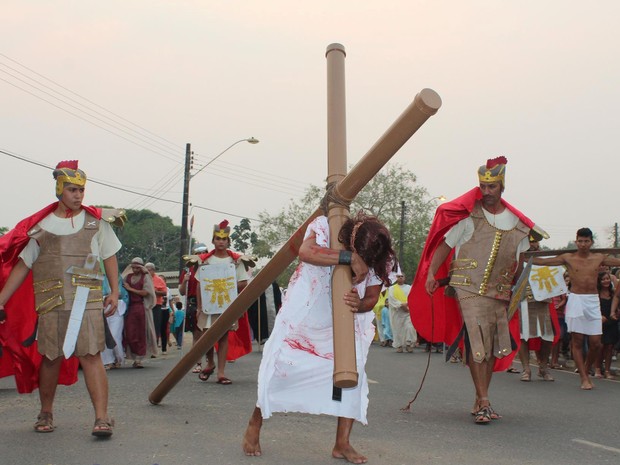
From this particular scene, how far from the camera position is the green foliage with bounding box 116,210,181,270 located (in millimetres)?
87938

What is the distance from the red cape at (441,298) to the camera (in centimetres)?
749

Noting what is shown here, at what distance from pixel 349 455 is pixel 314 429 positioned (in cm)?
132

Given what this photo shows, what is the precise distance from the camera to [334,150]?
4.37m

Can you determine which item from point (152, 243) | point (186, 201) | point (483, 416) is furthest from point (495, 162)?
point (152, 243)

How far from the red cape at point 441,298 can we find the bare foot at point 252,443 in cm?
275

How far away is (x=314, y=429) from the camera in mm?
6449

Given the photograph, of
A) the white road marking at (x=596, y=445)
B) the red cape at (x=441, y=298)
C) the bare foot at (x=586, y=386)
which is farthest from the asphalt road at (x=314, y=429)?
the red cape at (x=441, y=298)

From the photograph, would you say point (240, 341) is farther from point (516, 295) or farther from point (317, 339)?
point (317, 339)

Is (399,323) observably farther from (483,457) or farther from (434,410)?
(483,457)

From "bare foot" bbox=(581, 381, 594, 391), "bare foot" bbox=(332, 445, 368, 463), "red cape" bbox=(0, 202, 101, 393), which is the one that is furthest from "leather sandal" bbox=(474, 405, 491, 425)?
"bare foot" bbox=(581, 381, 594, 391)

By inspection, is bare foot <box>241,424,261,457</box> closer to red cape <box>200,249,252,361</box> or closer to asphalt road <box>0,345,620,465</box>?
asphalt road <box>0,345,620,465</box>

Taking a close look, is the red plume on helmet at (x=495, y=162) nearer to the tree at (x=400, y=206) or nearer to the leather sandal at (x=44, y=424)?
the leather sandal at (x=44, y=424)

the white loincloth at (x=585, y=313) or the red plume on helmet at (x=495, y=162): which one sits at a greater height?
the red plume on helmet at (x=495, y=162)

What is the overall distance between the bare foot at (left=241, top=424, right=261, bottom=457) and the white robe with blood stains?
37 centimetres
